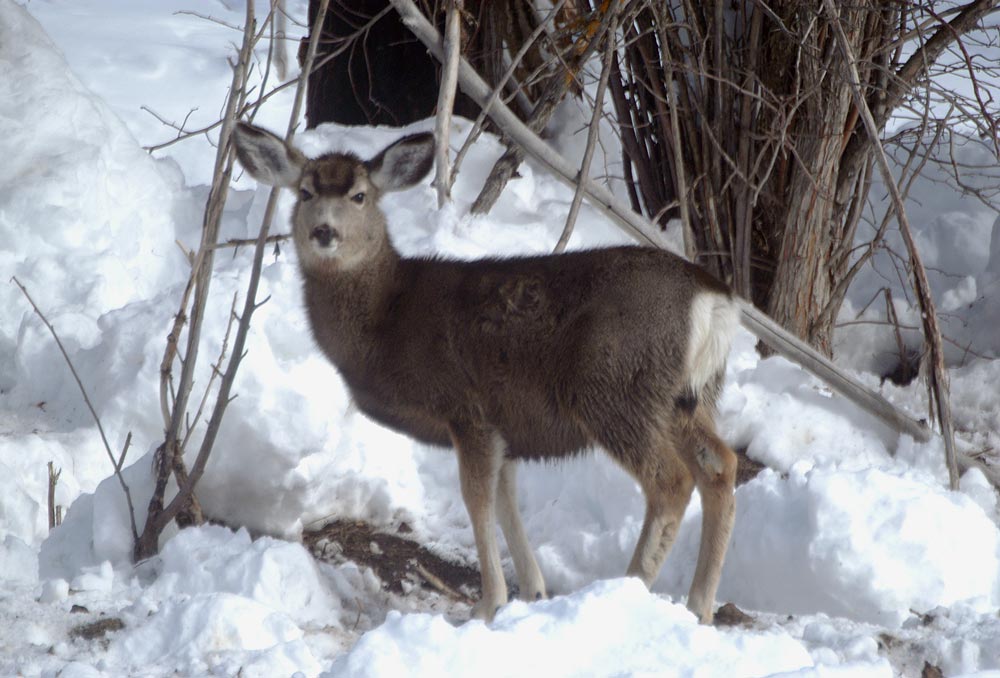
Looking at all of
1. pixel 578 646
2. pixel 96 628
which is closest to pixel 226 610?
pixel 96 628

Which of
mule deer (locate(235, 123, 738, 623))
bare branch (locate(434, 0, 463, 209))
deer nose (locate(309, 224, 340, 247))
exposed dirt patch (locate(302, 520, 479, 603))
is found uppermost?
bare branch (locate(434, 0, 463, 209))

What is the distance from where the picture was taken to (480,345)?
4.52 m

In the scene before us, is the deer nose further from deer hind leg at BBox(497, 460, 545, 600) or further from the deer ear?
deer hind leg at BBox(497, 460, 545, 600)

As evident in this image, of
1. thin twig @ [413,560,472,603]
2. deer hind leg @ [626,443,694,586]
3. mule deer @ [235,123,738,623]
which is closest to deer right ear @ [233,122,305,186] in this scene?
mule deer @ [235,123,738,623]

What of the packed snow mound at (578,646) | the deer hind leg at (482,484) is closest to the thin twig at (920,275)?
the deer hind leg at (482,484)

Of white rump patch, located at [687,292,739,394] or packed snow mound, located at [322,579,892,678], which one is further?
white rump patch, located at [687,292,739,394]

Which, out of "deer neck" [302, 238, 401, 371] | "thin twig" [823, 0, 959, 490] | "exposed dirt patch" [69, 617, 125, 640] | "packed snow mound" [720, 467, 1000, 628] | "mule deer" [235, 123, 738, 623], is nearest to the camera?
"exposed dirt patch" [69, 617, 125, 640]

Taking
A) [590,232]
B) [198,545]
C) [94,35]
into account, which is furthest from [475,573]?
[94,35]

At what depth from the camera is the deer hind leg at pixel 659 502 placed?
441 centimetres

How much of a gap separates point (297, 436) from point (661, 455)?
1777 mm

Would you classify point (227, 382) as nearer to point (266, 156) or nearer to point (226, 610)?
point (266, 156)

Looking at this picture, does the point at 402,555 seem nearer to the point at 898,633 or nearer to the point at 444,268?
the point at 444,268

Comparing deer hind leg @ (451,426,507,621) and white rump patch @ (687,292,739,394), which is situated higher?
white rump patch @ (687,292,739,394)

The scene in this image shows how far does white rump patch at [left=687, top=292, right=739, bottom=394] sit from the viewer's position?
431 centimetres
